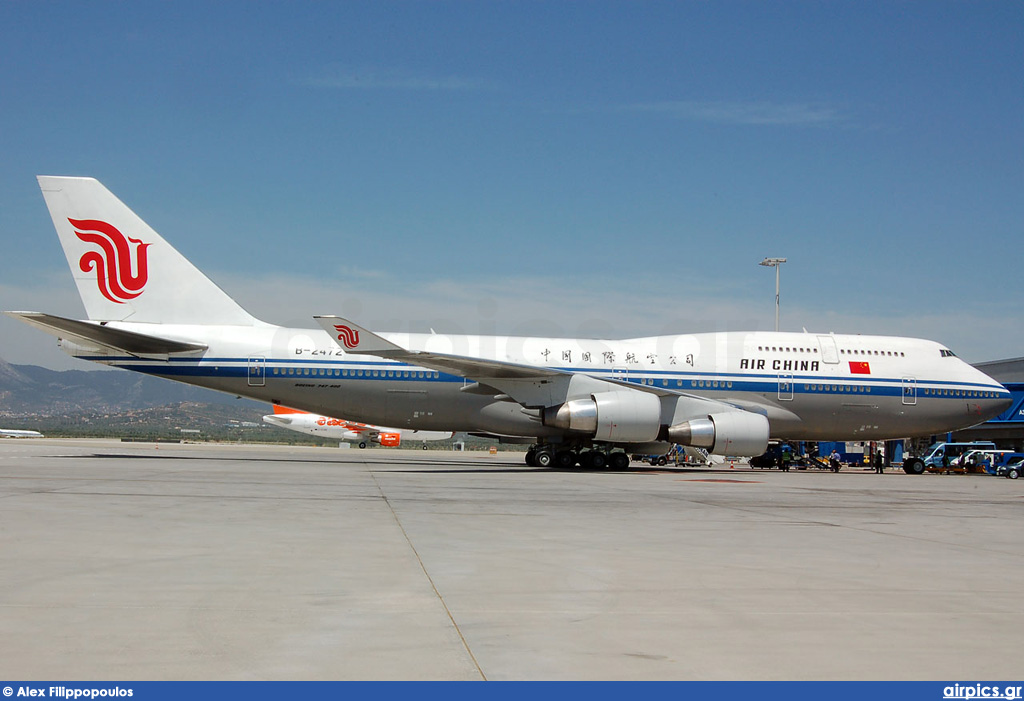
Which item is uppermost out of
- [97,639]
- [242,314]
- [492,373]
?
[242,314]

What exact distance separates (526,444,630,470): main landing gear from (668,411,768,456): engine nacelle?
239 centimetres

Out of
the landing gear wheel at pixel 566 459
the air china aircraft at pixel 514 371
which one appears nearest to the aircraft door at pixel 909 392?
the air china aircraft at pixel 514 371

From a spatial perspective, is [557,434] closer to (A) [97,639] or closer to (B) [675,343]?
(B) [675,343]

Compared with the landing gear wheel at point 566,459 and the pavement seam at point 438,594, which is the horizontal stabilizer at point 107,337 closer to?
the landing gear wheel at point 566,459

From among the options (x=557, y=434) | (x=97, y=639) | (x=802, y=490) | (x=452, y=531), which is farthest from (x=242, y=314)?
(x=97, y=639)

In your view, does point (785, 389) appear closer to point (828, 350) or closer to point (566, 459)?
point (828, 350)

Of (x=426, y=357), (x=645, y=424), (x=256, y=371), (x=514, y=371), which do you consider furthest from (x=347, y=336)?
(x=645, y=424)

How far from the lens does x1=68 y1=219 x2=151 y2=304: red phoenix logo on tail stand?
24750mm

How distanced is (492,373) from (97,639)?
19.9m

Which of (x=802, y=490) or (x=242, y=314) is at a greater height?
(x=242, y=314)

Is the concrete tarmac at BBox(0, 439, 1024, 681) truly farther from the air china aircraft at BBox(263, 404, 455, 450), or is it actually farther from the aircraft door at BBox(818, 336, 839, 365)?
the air china aircraft at BBox(263, 404, 455, 450)

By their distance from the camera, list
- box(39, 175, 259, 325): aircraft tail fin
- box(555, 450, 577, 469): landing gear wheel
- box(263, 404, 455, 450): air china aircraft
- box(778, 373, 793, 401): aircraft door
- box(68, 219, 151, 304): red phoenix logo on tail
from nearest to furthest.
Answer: box(39, 175, 259, 325): aircraft tail fin
box(68, 219, 151, 304): red phoenix logo on tail
box(555, 450, 577, 469): landing gear wheel
box(778, 373, 793, 401): aircraft door
box(263, 404, 455, 450): air china aircraft

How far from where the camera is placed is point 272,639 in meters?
4.86

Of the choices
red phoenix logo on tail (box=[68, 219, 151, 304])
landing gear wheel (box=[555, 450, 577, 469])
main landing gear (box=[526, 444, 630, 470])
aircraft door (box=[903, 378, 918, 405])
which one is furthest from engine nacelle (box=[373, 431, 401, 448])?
aircraft door (box=[903, 378, 918, 405])
